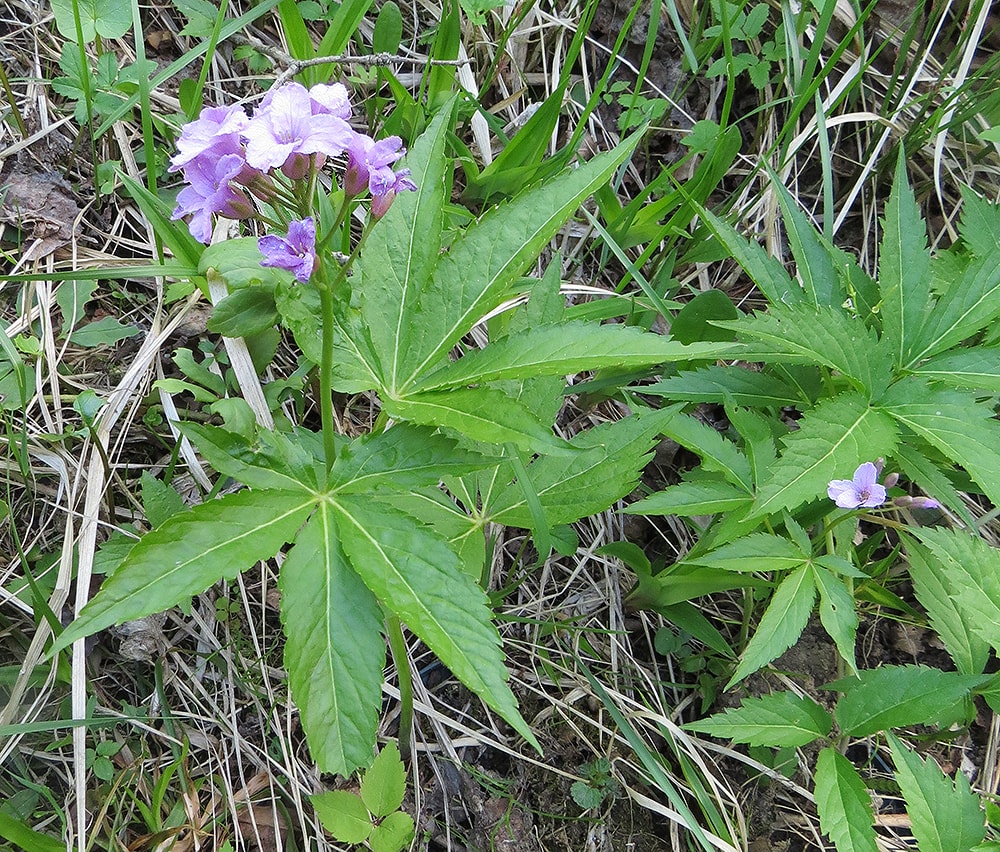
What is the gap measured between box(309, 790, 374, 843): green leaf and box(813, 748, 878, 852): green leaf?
1.02 meters

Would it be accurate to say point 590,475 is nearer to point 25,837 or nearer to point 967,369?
point 967,369

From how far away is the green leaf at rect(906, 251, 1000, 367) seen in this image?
1995mm

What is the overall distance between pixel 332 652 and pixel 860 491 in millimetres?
1297

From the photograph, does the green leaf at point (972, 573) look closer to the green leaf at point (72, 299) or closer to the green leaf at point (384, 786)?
the green leaf at point (384, 786)

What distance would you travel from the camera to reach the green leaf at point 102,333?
88.3 inches

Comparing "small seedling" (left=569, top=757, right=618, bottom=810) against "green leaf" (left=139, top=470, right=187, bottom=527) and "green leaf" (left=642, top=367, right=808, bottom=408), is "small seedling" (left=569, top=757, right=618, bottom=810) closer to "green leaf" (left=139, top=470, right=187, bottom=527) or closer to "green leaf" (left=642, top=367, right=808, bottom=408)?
"green leaf" (left=642, top=367, right=808, bottom=408)

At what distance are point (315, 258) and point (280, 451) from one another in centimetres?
41

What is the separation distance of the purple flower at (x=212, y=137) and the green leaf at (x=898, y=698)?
5.94ft

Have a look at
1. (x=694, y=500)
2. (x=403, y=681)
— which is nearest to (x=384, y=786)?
(x=403, y=681)

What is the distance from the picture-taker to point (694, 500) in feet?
6.37

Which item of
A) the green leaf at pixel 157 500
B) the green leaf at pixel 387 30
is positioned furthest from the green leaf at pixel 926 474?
the green leaf at pixel 387 30

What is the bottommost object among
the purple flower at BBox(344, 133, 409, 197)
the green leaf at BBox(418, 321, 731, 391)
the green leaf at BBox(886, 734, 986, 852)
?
the green leaf at BBox(886, 734, 986, 852)

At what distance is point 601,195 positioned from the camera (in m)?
A: 2.64

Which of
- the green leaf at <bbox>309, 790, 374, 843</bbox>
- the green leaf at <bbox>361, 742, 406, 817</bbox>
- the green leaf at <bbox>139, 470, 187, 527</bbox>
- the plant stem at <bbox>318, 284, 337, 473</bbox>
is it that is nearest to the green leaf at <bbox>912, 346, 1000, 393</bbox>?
the plant stem at <bbox>318, 284, 337, 473</bbox>
